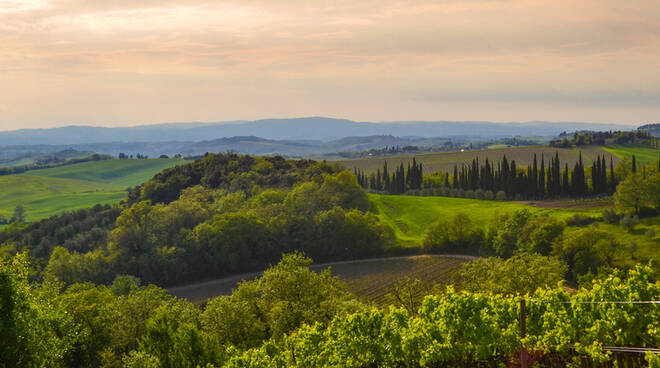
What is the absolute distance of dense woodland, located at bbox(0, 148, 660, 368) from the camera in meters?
24.1

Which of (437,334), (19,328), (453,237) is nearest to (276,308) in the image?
(19,328)

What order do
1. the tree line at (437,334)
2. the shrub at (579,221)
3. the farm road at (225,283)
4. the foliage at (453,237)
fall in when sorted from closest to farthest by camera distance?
1. the tree line at (437,334)
2. the farm road at (225,283)
3. the shrub at (579,221)
4. the foliage at (453,237)

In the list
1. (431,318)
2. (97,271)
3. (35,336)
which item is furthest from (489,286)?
(97,271)

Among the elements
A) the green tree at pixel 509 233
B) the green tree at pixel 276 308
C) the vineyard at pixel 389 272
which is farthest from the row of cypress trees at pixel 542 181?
the green tree at pixel 276 308

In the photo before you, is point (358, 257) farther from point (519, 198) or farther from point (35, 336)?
point (35, 336)

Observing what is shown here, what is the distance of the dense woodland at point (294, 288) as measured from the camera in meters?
24.1

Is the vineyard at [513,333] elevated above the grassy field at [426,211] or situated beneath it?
elevated above

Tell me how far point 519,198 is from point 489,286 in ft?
341

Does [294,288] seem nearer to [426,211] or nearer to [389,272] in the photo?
[389,272]

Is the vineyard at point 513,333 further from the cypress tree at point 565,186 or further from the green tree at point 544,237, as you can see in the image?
the cypress tree at point 565,186

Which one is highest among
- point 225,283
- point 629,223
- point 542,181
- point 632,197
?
point 542,181

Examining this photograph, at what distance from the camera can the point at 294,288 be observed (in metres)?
52.1

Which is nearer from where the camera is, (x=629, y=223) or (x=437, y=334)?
(x=437, y=334)

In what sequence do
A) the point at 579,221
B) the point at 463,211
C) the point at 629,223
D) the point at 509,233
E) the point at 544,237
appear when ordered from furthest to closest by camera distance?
the point at 463,211, the point at 579,221, the point at 629,223, the point at 509,233, the point at 544,237
